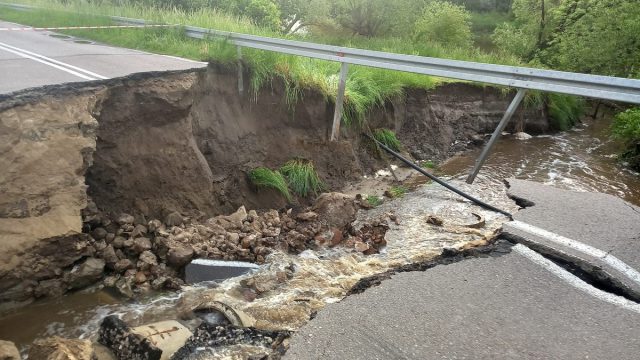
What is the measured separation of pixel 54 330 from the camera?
4750 mm

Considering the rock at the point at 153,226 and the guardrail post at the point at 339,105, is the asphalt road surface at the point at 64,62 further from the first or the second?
the guardrail post at the point at 339,105

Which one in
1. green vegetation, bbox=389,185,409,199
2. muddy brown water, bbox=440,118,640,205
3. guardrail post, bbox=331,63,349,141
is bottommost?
green vegetation, bbox=389,185,409,199

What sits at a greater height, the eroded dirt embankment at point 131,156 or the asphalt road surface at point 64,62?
the asphalt road surface at point 64,62

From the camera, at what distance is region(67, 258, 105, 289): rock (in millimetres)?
5383

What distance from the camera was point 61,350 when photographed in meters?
3.70

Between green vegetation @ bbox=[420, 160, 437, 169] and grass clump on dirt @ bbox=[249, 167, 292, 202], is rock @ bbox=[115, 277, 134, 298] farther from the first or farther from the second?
green vegetation @ bbox=[420, 160, 437, 169]

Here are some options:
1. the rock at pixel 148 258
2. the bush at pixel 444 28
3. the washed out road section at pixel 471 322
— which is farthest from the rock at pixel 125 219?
the bush at pixel 444 28

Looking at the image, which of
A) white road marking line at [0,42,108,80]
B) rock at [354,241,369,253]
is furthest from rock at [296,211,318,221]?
white road marking line at [0,42,108,80]

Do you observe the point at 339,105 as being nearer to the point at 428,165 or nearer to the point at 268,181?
the point at 268,181

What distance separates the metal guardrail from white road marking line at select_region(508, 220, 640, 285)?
173cm

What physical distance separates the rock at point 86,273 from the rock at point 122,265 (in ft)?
0.50

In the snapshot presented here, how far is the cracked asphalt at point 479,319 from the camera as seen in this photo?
3713 mm

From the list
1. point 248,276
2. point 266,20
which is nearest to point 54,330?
point 248,276

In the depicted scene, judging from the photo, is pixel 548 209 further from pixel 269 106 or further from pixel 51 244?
pixel 51 244
